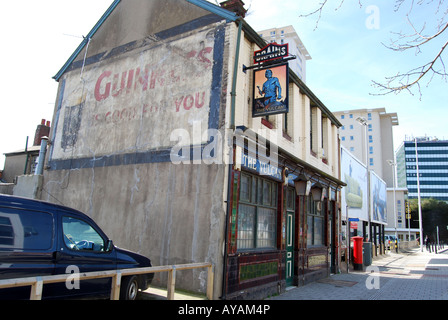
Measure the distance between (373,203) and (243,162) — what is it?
24891mm

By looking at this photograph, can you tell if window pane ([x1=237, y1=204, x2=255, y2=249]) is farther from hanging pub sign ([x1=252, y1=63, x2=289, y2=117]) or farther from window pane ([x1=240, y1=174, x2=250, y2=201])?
hanging pub sign ([x1=252, y1=63, x2=289, y2=117])

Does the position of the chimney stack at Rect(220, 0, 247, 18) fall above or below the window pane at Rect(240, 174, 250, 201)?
above

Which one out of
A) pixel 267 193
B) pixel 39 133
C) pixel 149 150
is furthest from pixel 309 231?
pixel 39 133

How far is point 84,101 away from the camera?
12.2 meters

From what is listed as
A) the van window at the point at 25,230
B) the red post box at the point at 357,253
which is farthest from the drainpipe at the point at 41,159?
the red post box at the point at 357,253

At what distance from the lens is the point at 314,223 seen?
14.2 metres

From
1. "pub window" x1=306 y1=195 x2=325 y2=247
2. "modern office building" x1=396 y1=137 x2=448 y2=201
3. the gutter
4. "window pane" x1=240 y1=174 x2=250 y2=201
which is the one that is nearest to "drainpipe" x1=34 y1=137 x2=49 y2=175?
the gutter

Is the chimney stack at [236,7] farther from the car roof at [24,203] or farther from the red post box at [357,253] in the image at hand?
the red post box at [357,253]

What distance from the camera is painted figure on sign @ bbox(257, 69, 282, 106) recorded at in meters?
9.05

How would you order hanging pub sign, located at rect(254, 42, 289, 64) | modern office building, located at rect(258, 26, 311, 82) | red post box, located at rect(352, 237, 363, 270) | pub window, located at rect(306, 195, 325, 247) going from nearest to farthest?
hanging pub sign, located at rect(254, 42, 289, 64)
pub window, located at rect(306, 195, 325, 247)
red post box, located at rect(352, 237, 363, 270)
modern office building, located at rect(258, 26, 311, 82)

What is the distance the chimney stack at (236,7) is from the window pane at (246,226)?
5.33m

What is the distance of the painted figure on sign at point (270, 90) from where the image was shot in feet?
29.7

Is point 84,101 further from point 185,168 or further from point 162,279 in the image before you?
point 162,279

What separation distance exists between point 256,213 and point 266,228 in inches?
32.5
